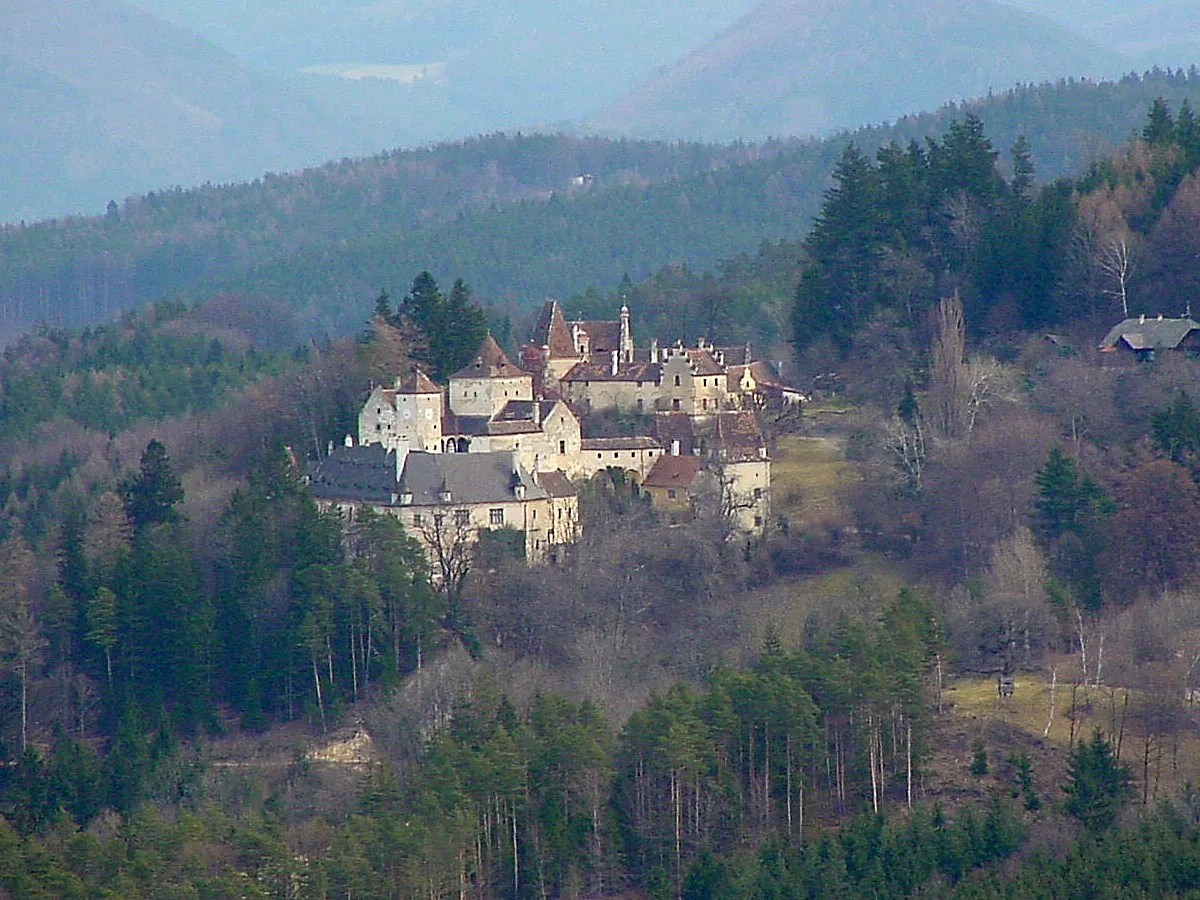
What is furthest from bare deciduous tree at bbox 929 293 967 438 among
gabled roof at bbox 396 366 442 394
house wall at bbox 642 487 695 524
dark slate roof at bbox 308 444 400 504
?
dark slate roof at bbox 308 444 400 504

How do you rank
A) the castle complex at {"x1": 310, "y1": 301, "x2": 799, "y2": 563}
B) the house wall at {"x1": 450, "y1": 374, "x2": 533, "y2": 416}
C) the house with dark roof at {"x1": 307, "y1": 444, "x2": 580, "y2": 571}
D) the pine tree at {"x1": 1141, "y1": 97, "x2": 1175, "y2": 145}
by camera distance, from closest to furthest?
the house with dark roof at {"x1": 307, "y1": 444, "x2": 580, "y2": 571} < the castle complex at {"x1": 310, "y1": 301, "x2": 799, "y2": 563} < the house wall at {"x1": 450, "y1": 374, "x2": 533, "y2": 416} < the pine tree at {"x1": 1141, "y1": 97, "x2": 1175, "y2": 145}

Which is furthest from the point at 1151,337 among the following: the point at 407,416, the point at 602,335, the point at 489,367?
the point at 407,416

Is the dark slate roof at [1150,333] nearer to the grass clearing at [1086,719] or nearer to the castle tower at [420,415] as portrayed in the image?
the grass clearing at [1086,719]

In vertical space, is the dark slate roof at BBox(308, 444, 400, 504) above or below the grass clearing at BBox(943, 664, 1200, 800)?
above

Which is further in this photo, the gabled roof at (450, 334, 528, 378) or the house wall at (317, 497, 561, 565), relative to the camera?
the gabled roof at (450, 334, 528, 378)

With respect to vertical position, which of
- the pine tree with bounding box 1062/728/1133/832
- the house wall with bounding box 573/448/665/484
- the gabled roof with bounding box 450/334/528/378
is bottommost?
the pine tree with bounding box 1062/728/1133/832

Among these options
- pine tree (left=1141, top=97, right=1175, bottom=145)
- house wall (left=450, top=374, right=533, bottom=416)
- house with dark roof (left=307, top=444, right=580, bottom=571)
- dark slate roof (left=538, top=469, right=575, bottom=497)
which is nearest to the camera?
house with dark roof (left=307, top=444, right=580, bottom=571)

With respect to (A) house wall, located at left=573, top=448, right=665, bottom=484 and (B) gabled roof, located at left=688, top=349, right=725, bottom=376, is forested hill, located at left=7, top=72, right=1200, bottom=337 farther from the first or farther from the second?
(A) house wall, located at left=573, top=448, right=665, bottom=484
